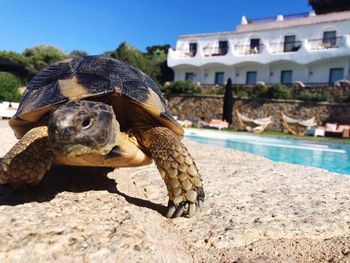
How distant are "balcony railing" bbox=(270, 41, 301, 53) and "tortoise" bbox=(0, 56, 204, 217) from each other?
28066mm

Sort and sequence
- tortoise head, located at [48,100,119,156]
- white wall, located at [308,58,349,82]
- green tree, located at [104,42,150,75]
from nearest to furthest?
tortoise head, located at [48,100,119,156]
white wall, located at [308,58,349,82]
green tree, located at [104,42,150,75]

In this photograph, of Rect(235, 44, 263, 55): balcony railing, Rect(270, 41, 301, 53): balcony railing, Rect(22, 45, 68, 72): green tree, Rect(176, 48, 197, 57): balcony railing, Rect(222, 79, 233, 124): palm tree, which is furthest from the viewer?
Rect(22, 45, 68, 72): green tree

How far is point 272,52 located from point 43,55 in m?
27.2

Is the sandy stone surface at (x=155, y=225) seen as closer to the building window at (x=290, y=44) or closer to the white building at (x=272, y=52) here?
the white building at (x=272, y=52)

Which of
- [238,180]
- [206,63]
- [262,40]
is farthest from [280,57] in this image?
[238,180]

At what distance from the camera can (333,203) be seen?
2314mm

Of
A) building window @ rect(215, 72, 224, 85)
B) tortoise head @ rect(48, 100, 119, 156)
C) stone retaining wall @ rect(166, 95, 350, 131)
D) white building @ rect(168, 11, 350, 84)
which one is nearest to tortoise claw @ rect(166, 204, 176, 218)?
tortoise head @ rect(48, 100, 119, 156)

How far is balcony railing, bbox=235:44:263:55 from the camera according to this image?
29766 mm

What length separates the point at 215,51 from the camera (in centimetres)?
3156

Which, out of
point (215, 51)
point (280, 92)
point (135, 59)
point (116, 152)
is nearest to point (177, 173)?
point (116, 152)

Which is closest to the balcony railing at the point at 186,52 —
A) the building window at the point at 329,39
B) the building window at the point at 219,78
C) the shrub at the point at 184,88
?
the building window at the point at 219,78

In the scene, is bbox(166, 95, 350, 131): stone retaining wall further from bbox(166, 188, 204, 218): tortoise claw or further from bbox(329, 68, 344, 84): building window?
bbox(166, 188, 204, 218): tortoise claw

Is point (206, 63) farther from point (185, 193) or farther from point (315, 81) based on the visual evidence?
point (185, 193)

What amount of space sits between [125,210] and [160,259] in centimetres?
50
